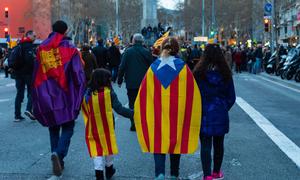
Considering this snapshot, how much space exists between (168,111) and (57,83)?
147cm

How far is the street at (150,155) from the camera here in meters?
6.83

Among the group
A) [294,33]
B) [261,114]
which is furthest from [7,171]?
[294,33]

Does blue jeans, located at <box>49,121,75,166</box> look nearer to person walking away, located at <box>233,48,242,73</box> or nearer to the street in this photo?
the street

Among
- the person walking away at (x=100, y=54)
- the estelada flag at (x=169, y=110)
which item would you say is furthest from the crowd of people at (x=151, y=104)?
the person walking away at (x=100, y=54)

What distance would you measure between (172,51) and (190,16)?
95.6 m

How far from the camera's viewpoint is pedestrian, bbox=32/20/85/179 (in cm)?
660

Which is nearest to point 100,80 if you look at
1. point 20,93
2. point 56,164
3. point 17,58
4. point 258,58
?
A: point 56,164

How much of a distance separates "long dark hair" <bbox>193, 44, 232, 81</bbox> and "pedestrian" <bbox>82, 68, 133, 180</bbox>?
90 centimetres

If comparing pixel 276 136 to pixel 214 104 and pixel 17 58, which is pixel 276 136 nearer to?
pixel 214 104

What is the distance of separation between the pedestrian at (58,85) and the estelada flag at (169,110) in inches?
37.7

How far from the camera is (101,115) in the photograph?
20.7 feet

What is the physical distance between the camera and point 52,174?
669 cm

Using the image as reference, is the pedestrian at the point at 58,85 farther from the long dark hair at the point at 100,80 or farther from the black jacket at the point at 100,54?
the black jacket at the point at 100,54

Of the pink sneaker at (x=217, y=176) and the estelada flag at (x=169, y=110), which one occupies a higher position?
the estelada flag at (x=169, y=110)
